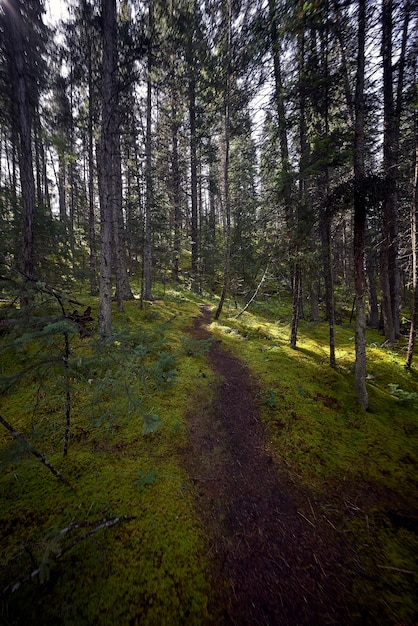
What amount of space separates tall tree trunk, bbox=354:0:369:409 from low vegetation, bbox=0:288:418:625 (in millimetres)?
1099

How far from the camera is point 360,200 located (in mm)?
6191

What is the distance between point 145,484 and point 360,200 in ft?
26.8

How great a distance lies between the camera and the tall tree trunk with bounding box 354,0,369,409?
5.73m

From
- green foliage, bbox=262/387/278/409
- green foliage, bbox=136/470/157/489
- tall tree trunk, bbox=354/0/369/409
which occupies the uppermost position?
tall tree trunk, bbox=354/0/369/409

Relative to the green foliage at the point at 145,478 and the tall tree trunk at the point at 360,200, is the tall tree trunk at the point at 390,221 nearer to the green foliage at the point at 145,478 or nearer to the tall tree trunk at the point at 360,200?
the tall tree trunk at the point at 360,200

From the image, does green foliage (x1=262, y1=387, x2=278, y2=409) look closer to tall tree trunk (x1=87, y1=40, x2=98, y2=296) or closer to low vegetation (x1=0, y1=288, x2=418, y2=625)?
low vegetation (x1=0, y1=288, x2=418, y2=625)

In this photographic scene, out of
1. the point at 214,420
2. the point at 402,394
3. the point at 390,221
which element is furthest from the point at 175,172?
the point at 402,394

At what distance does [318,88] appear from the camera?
657 cm

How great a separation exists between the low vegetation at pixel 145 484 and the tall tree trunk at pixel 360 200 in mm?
1099

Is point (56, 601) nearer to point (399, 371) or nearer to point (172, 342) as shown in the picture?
point (172, 342)

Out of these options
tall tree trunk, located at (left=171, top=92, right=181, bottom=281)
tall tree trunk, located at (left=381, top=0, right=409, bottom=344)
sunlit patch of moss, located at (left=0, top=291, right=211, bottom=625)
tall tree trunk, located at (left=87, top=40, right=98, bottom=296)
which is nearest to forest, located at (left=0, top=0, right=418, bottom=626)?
sunlit patch of moss, located at (left=0, top=291, right=211, bottom=625)

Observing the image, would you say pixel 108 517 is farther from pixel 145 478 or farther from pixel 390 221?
pixel 390 221

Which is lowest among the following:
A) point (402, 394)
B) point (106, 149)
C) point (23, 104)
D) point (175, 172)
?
point (402, 394)

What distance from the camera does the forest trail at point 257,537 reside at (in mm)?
2889
